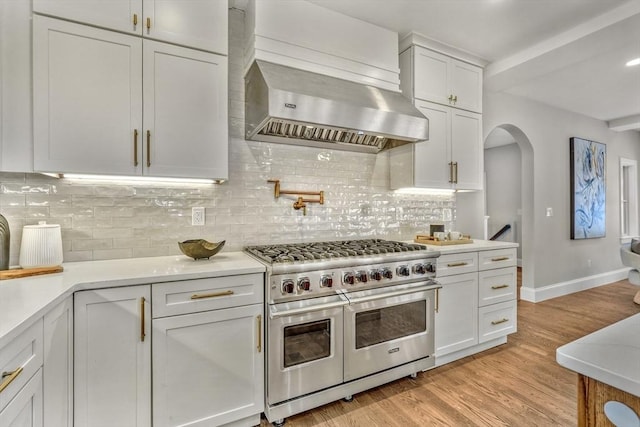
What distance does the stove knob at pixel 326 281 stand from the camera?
1841 mm

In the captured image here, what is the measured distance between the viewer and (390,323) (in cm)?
211

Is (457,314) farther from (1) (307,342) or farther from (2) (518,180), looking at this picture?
(2) (518,180)

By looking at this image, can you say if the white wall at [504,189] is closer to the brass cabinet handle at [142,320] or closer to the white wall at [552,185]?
the white wall at [552,185]

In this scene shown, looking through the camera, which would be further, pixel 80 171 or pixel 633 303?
pixel 633 303

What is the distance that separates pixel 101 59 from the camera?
1.65 metres

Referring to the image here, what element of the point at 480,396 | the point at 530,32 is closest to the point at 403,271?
the point at 480,396

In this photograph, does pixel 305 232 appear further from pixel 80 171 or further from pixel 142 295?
pixel 80 171

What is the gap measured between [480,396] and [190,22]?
3040 mm

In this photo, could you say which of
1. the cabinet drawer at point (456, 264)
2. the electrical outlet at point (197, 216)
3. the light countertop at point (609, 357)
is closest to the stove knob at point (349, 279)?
the cabinet drawer at point (456, 264)

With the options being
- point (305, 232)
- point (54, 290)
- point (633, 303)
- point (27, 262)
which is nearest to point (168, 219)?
point (27, 262)

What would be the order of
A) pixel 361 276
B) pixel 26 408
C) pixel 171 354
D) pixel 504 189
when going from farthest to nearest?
pixel 504 189 → pixel 361 276 → pixel 171 354 → pixel 26 408

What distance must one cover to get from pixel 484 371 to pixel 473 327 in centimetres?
33

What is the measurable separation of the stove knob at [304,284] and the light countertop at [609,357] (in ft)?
4.13

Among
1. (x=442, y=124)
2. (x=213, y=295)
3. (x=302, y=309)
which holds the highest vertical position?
(x=442, y=124)
